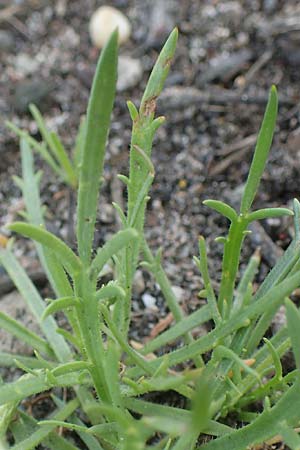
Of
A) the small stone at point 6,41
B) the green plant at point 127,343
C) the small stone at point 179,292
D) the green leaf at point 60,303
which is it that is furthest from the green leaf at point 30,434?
the small stone at point 6,41

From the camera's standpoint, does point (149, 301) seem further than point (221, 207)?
Yes

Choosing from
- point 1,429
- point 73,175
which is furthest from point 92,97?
point 73,175

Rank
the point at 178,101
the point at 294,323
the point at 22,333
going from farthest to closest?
1. the point at 178,101
2. the point at 22,333
3. the point at 294,323

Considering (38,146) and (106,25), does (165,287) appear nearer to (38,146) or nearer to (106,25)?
(38,146)

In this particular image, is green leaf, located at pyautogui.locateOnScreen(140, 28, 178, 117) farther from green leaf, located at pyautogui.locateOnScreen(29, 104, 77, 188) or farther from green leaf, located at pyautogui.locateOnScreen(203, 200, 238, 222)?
green leaf, located at pyautogui.locateOnScreen(29, 104, 77, 188)

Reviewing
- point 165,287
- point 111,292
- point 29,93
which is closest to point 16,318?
point 165,287

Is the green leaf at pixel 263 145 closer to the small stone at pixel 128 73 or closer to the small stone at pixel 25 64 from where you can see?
the small stone at pixel 128 73

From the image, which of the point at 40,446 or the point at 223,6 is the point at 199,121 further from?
the point at 40,446
